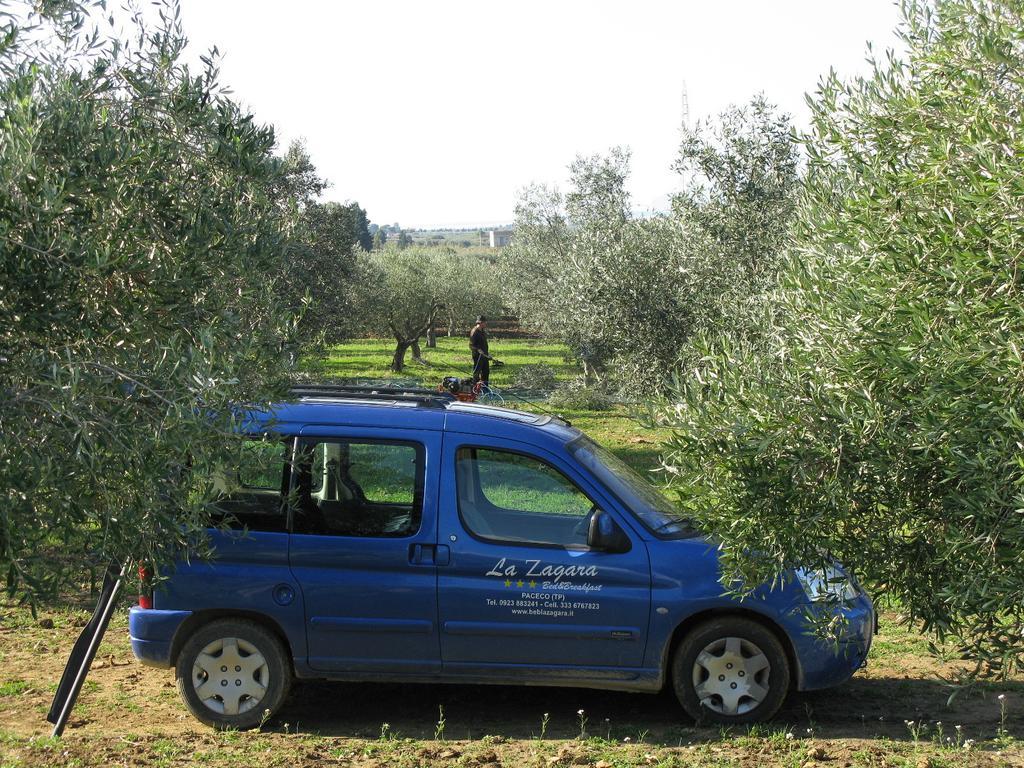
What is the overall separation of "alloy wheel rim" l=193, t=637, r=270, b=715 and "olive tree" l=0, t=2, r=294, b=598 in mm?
1652

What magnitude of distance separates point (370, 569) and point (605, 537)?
1.44m

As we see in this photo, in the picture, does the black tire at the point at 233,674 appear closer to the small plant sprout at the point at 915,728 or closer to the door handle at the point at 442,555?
the door handle at the point at 442,555

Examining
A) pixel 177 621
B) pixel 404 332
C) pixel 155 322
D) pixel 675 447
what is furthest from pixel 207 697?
pixel 404 332

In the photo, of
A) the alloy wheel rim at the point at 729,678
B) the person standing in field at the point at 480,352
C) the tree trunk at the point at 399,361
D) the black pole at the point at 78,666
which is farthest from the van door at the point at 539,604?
the tree trunk at the point at 399,361

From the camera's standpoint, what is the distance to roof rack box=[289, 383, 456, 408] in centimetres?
725

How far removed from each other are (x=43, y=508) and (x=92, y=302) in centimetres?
90

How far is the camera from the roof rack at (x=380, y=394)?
725 cm

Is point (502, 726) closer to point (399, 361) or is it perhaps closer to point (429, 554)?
point (429, 554)

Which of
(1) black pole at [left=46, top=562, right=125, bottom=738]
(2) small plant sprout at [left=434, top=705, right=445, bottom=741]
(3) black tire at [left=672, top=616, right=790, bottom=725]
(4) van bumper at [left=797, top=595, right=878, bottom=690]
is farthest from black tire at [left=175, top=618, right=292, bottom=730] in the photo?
(4) van bumper at [left=797, top=595, right=878, bottom=690]

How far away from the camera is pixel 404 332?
42250mm

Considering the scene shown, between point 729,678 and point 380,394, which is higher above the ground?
point 380,394

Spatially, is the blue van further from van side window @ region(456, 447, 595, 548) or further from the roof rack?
the roof rack

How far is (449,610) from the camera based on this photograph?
6.50 m

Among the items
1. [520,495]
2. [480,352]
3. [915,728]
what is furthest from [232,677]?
[480,352]
